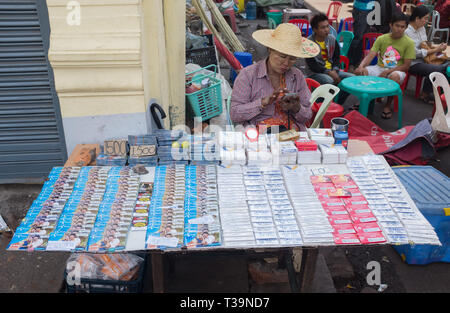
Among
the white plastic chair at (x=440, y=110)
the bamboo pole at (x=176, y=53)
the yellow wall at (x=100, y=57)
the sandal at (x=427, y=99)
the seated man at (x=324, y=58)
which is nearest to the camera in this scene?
the yellow wall at (x=100, y=57)

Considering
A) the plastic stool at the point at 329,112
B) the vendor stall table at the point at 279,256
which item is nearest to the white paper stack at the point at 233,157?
the vendor stall table at the point at 279,256

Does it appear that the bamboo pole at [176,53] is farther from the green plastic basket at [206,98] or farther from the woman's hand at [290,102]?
the woman's hand at [290,102]

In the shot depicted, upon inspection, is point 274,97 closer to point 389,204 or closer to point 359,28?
point 389,204

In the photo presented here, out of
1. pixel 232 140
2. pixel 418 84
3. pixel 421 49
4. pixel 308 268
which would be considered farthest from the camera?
pixel 418 84

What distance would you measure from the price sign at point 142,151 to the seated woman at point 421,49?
5.84 meters

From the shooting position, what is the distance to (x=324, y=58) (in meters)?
6.85

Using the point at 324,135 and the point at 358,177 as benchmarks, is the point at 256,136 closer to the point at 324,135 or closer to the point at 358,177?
the point at 324,135

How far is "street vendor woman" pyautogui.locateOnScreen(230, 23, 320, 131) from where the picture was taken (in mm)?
3898

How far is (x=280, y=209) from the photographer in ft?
9.36

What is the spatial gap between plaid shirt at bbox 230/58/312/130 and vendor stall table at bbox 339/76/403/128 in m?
2.36

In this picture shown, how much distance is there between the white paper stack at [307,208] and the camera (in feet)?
8.56

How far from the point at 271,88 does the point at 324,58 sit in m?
3.15

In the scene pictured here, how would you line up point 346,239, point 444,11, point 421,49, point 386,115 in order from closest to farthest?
1. point 346,239
2. point 386,115
3. point 421,49
4. point 444,11

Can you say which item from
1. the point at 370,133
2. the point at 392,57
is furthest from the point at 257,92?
the point at 392,57
